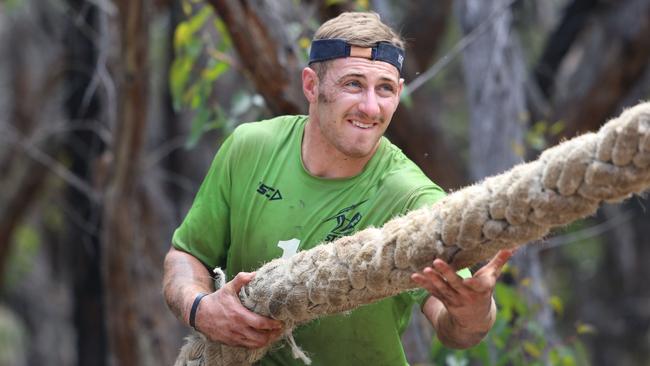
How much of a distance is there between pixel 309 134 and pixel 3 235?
6674mm

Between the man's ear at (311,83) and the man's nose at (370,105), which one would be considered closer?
the man's nose at (370,105)

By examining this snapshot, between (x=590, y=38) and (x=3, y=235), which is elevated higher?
(x=590, y=38)

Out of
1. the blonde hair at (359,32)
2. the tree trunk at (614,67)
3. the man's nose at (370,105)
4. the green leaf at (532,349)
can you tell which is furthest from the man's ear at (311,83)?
the tree trunk at (614,67)

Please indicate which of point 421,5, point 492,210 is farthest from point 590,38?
point 492,210

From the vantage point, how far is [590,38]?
7.87m

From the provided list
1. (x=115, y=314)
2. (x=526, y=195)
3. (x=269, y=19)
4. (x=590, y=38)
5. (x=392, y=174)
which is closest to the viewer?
(x=526, y=195)

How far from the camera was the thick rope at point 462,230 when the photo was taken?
2367 millimetres

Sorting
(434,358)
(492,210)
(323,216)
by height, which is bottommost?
(434,358)

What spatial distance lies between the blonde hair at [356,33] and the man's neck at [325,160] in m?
0.19

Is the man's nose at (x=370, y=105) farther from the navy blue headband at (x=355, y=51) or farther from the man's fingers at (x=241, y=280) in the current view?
the man's fingers at (x=241, y=280)

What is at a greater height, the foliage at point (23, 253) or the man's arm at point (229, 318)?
the man's arm at point (229, 318)

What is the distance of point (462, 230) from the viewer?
8.75ft

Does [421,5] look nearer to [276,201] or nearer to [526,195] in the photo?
[276,201]

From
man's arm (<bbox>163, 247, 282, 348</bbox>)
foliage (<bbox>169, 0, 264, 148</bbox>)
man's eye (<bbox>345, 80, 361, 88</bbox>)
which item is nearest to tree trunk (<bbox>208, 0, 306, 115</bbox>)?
foliage (<bbox>169, 0, 264, 148</bbox>)
